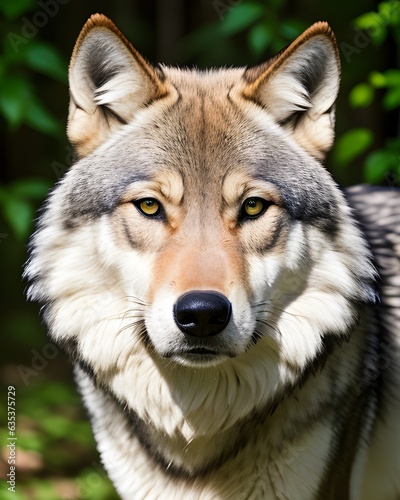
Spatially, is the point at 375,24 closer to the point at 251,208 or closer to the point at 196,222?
the point at 251,208

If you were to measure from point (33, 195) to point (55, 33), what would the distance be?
91.6 inches

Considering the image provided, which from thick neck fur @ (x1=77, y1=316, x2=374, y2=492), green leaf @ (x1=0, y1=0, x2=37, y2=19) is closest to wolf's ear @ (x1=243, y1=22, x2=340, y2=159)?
thick neck fur @ (x1=77, y1=316, x2=374, y2=492)

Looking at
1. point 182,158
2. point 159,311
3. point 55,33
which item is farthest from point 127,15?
point 159,311

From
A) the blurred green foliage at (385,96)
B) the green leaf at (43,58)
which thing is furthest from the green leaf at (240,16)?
the green leaf at (43,58)

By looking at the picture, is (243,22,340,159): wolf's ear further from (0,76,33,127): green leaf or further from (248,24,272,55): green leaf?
(0,76,33,127): green leaf

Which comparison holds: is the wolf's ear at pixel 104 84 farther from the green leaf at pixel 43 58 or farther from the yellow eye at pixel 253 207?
the green leaf at pixel 43 58

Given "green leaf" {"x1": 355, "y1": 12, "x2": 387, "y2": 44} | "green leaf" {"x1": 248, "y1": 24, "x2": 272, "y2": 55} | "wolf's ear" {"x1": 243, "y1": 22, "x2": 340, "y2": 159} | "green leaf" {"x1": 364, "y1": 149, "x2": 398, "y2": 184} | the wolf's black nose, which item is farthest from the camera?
"green leaf" {"x1": 248, "y1": 24, "x2": 272, "y2": 55}

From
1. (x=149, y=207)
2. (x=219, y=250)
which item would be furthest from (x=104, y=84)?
(x=219, y=250)

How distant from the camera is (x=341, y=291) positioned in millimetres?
2807

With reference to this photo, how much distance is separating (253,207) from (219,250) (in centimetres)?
27

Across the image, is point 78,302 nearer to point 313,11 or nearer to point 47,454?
point 47,454

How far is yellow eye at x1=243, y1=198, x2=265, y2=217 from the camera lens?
2.66 m

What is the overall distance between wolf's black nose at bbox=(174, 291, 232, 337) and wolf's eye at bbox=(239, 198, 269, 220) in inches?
17.7

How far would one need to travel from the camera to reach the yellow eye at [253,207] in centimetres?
266
